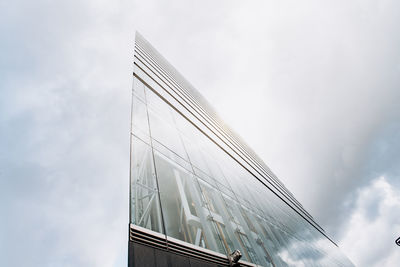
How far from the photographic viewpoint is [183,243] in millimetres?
3523

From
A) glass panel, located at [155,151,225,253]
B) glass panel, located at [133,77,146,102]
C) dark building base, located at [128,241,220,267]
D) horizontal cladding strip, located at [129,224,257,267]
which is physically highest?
glass panel, located at [133,77,146,102]

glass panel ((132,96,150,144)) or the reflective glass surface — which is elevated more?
glass panel ((132,96,150,144))

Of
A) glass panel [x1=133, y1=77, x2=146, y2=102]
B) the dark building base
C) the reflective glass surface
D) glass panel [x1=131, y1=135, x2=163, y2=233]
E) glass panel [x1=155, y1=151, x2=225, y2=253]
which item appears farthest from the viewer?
glass panel [x1=133, y1=77, x2=146, y2=102]

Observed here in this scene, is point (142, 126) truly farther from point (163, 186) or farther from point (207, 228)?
point (207, 228)

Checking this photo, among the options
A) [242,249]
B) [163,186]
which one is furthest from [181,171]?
[242,249]

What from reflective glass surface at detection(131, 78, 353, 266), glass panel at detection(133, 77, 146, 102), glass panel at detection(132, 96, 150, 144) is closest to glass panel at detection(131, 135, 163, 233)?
reflective glass surface at detection(131, 78, 353, 266)

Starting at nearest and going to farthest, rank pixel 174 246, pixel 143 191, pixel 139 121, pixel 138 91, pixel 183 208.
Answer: pixel 174 246 < pixel 143 191 < pixel 183 208 < pixel 139 121 < pixel 138 91

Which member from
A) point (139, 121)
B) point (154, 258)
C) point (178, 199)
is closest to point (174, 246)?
point (154, 258)

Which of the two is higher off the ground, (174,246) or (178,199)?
(178,199)

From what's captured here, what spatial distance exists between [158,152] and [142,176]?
133 cm

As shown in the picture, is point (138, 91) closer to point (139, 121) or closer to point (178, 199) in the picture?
point (139, 121)

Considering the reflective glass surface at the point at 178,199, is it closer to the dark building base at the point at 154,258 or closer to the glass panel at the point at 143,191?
the glass panel at the point at 143,191

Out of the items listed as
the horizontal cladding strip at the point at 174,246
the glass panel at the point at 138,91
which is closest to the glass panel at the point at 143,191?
the horizontal cladding strip at the point at 174,246

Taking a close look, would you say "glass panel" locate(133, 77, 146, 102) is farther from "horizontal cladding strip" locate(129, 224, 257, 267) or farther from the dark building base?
the dark building base
